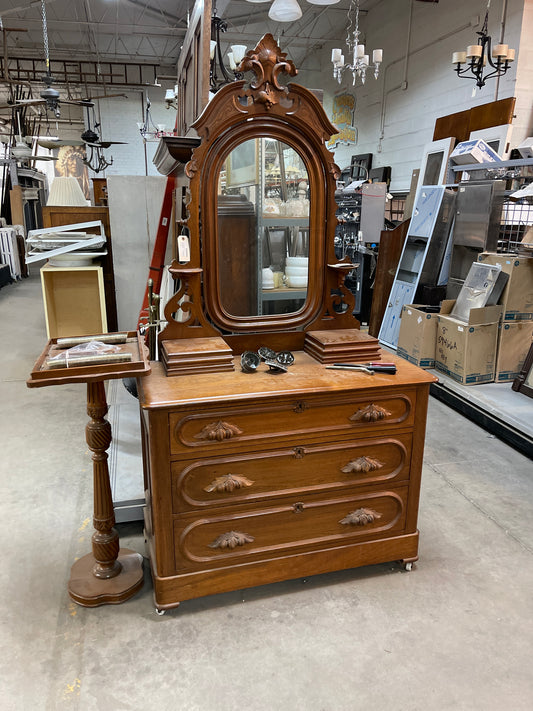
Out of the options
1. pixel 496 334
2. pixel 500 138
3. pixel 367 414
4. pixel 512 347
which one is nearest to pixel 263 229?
pixel 367 414

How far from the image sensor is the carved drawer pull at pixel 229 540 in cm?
199

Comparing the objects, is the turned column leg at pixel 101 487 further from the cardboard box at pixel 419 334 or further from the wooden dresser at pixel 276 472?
the cardboard box at pixel 419 334

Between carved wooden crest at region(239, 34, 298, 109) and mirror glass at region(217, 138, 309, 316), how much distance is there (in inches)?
6.5

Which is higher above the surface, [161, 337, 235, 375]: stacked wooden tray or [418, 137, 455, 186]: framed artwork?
[418, 137, 455, 186]: framed artwork

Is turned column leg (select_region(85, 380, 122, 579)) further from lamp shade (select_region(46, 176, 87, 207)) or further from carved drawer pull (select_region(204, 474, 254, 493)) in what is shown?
lamp shade (select_region(46, 176, 87, 207))

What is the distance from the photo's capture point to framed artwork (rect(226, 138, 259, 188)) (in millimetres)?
2092

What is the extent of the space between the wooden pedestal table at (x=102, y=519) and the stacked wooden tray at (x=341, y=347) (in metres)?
0.75

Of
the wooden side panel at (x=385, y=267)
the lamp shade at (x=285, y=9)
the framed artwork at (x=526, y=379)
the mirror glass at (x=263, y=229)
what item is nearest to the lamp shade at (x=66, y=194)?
the lamp shade at (x=285, y=9)

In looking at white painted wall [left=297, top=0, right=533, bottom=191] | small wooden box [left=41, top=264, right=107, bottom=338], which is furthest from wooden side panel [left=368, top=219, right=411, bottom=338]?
small wooden box [left=41, top=264, right=107, bottom=338]

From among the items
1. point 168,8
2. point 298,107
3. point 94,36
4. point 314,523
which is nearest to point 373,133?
point 168,8

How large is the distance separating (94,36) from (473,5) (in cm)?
877

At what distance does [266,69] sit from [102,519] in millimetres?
1893

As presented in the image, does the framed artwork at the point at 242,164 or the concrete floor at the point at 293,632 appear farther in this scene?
the framed artwork at the point at 242,164

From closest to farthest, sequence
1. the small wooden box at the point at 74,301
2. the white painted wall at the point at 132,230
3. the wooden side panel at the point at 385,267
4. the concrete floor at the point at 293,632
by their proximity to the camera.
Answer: the concrete floor at the point at 293,632 → the white painted wall at the point at 132,230 → the small wooden box at the point at 74,301 → the wooden side panel at the point at 385,267
